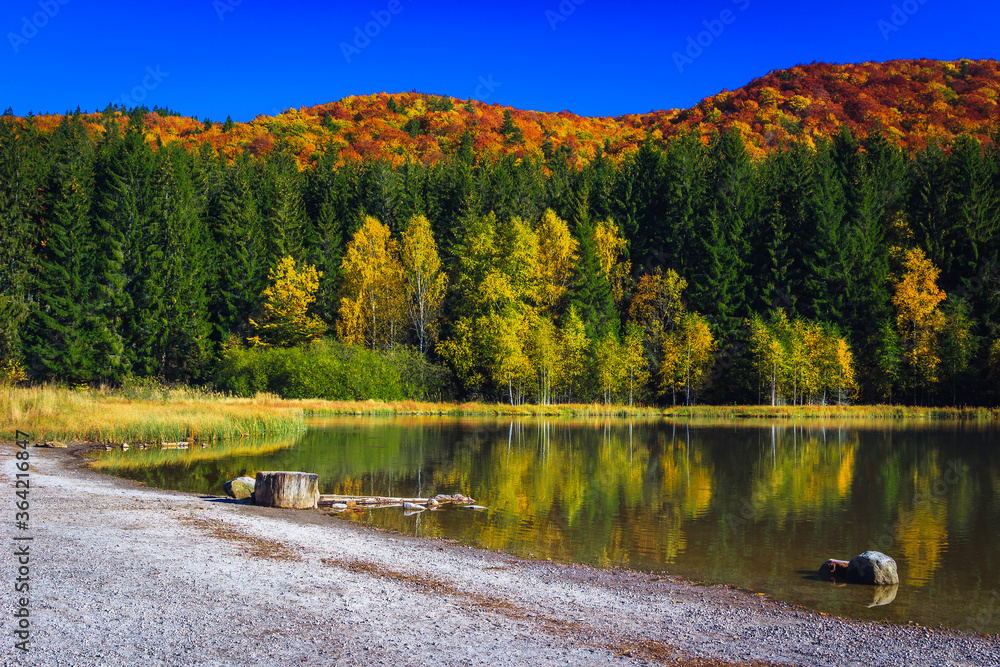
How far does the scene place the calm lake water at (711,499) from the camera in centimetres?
1292

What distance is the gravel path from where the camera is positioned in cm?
770

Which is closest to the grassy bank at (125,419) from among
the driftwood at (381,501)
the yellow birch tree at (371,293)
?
the driftwood at (381,501)

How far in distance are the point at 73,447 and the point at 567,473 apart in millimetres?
18234

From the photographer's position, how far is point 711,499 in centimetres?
2103

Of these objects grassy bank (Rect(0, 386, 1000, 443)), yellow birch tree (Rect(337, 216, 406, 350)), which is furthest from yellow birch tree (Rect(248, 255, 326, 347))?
grassy bank (Rect(0, 386, 1000, 443))

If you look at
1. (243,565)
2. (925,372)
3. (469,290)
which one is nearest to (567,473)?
(243,565)

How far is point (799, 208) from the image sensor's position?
74125mm

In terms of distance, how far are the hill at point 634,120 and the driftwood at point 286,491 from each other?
86491 millimetres

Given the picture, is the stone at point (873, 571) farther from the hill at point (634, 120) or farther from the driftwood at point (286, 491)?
the hill at point (634, 120)

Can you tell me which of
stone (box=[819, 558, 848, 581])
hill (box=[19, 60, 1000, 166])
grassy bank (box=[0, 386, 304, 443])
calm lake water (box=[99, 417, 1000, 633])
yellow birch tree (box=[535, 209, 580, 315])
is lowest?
calm lake water (box=[99, 417, 1000, 633])

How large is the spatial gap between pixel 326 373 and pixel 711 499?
141 ft

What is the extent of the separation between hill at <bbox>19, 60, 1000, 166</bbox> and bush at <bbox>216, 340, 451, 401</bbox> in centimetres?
4511

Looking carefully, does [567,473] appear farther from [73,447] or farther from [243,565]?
[73,447]

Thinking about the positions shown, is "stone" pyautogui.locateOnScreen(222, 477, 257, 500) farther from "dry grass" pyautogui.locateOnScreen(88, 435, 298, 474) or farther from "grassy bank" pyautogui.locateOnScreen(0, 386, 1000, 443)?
"grassy bank" pyautogui.locateOnScreen(0, 386, 1000, 443)
